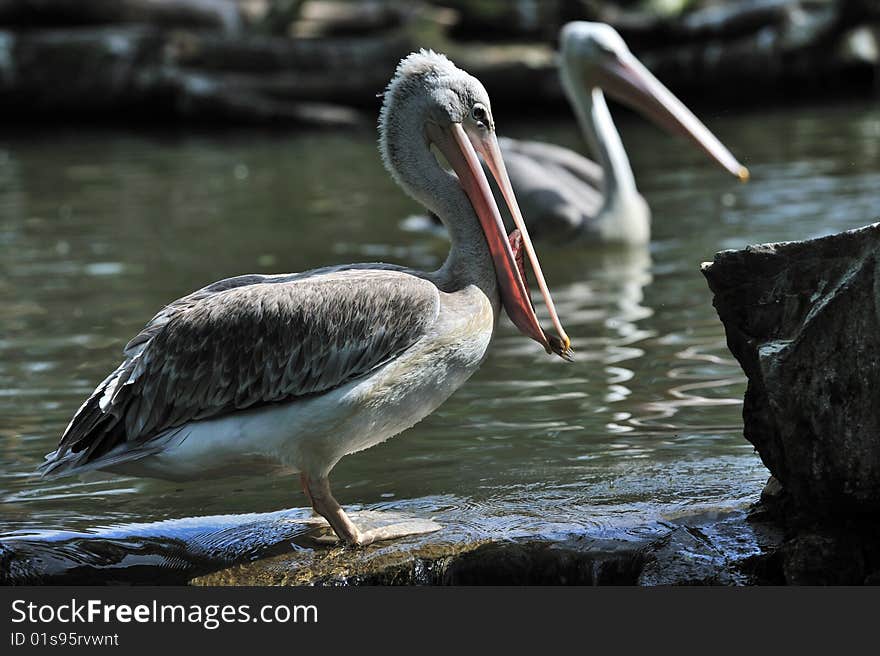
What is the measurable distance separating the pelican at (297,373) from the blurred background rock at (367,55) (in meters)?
15.4

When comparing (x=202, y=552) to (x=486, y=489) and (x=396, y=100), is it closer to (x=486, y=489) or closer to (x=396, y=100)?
(x=486, y=489)

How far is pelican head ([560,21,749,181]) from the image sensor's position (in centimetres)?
1025

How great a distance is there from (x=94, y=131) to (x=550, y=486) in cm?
1710

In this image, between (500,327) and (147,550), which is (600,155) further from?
(147,550)

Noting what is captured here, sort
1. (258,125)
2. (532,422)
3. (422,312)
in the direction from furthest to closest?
(258,125) → (532,422) → (422,312)

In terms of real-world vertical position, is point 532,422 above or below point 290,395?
below

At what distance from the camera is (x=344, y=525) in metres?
4.52

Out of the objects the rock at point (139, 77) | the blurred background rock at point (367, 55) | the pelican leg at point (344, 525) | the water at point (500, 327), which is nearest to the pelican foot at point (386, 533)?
the pelican leg at point (344, 525)

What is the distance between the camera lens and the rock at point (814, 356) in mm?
3871

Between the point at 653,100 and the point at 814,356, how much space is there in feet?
21.8

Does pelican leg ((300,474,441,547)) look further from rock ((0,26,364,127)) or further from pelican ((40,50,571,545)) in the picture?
rock ((0,26,364,127))

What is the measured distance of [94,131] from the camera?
20938mm
